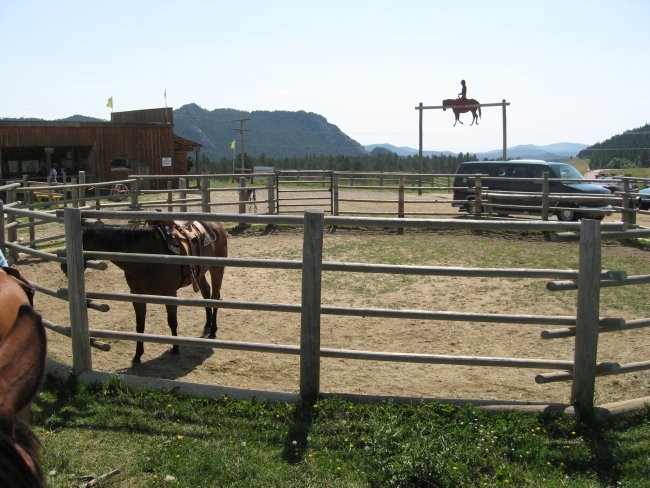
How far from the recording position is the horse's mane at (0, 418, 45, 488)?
1.07 m

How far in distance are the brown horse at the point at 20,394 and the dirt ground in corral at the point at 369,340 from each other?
149 inches

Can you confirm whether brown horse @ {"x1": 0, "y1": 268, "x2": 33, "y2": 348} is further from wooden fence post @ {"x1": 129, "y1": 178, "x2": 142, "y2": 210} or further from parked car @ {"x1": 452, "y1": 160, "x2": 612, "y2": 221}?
parked car @ {"x1": 452, "y1": 160, "x2": 612, "y2": 221}

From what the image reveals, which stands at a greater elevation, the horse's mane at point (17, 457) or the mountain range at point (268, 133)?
the mountain range at point (268, 133)

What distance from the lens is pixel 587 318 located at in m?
4.30

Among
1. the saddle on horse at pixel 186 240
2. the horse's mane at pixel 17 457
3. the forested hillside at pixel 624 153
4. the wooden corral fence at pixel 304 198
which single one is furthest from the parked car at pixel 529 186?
the forested hillside at pixel 624 153

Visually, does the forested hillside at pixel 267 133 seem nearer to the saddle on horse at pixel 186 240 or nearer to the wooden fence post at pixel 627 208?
the wooden fence post at pixel 627 208

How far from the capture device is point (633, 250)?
12266 millimetres

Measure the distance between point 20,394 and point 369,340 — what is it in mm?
5498

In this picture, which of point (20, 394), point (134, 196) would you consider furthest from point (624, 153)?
point (20, 394)

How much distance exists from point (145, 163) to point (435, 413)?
95.9 ft

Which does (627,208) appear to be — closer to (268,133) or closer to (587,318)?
(587,318)

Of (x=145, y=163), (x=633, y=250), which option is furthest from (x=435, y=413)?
(x=145, y=163)

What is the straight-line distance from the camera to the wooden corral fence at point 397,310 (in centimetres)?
431

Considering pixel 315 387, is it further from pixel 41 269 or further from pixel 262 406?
pixel 41 269
